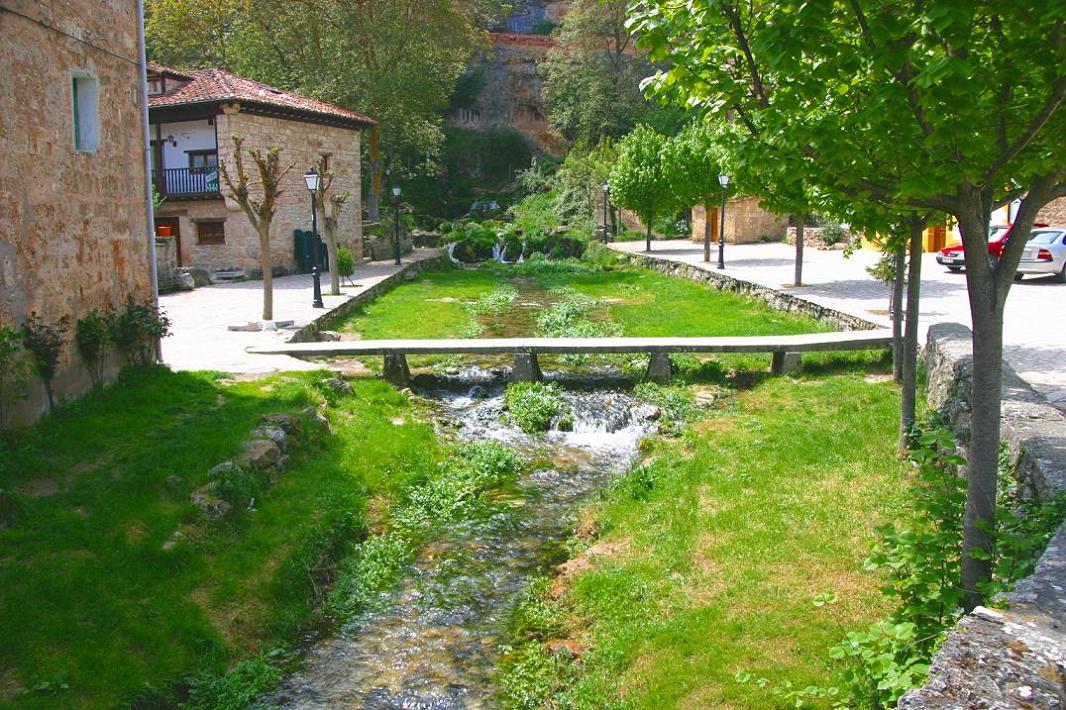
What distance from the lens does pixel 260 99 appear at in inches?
1022

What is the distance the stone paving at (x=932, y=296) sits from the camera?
439 inches

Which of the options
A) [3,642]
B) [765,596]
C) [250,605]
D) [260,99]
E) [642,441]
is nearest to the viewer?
[3,642]

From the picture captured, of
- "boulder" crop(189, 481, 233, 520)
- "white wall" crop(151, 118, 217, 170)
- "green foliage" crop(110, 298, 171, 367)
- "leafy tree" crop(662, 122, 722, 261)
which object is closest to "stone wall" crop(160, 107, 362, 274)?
"white wall" crop(151, 118, 217, 170)

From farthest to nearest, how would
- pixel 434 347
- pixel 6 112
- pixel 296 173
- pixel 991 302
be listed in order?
pixel 296 173
pixel 434 347
pixel 6 112
pixel 991 302

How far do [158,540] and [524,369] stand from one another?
7328mm

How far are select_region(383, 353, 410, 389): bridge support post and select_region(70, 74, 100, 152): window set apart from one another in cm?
513

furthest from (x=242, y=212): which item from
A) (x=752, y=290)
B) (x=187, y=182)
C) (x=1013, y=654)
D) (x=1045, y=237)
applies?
(x=1013, y=654)

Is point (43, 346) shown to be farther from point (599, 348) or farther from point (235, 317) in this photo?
point (235, 317)

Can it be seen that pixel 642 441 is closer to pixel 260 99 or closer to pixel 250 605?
pixel 250 605

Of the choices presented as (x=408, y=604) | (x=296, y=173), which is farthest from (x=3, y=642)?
(x=296, y=173)

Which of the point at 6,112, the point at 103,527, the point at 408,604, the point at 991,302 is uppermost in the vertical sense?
the point at 6,112

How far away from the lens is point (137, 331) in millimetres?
11148

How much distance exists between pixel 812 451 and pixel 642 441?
224 cm

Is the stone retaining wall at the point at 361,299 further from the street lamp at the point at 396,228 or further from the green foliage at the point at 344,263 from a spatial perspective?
the green foliage at the point at 344,263
